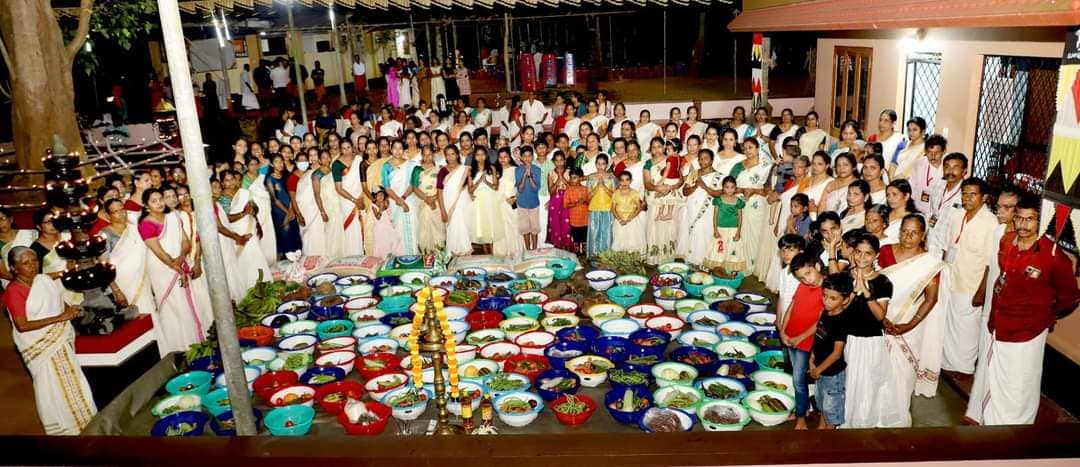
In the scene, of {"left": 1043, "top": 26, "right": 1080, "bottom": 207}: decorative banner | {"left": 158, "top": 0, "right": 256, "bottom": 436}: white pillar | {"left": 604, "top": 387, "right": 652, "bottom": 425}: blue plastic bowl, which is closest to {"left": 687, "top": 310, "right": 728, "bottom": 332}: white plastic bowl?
{"left": 604, "top": 387, "right": 652, "bottom": 425}: blue plastic bowl

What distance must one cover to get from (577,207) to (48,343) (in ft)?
17.0

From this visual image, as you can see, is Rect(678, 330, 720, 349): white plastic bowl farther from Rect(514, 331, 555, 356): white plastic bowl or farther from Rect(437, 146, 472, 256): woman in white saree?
Rect(437, 146, 472, 256): woman in white saree

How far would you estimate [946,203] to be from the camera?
589 cm

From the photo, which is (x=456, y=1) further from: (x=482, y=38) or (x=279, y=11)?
(x=482, y=38)

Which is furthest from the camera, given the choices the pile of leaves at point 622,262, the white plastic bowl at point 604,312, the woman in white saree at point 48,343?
the pile of leaves at point 622,262

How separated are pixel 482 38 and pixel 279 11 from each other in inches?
526

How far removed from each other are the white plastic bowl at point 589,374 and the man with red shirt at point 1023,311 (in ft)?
8.24

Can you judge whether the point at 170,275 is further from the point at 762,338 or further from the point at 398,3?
the point at 398,3

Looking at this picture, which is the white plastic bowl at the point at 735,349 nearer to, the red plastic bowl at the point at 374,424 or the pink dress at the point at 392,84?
the red plastic bowl at the point at 374,424

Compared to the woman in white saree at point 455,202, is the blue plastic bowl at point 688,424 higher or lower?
lower

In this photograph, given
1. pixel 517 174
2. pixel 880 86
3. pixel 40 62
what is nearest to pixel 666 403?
pixel 517 174

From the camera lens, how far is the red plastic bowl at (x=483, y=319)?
20.7ft

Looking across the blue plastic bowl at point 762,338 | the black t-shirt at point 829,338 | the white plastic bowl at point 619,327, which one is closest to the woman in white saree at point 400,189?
the white plastic bowl at point 619,327

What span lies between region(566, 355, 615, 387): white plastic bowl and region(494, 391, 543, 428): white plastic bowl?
449 mm
